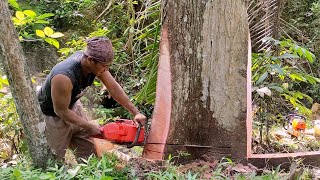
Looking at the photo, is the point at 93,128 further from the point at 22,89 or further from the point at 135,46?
the point at 135,46

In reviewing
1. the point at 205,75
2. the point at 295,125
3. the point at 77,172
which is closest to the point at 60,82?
the point at 77,172

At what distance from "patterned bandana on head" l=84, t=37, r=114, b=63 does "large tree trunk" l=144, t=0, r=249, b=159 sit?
44 cm

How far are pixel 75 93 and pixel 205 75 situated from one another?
1.20 metres

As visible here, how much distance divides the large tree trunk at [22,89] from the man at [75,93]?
18 cm

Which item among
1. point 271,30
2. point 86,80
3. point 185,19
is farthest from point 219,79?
point 271,30

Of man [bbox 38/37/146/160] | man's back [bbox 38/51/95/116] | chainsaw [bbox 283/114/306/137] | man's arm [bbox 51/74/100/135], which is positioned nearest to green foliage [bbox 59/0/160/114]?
man [bbox 38/37/146/160]

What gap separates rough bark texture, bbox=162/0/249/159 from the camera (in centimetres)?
262

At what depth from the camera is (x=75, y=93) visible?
3230 mm

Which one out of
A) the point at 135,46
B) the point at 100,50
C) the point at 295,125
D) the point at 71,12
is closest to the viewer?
the point at 100,50

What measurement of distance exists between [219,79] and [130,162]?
0.84m

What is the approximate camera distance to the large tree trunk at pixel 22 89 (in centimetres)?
220

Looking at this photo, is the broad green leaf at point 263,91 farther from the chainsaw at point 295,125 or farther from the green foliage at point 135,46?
the chainsaw at point 295,125

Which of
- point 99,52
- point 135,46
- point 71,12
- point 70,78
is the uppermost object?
point 71,12

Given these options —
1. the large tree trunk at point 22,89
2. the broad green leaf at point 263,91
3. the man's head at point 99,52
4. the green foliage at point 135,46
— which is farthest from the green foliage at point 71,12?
the large tree trunk at point 22,89
